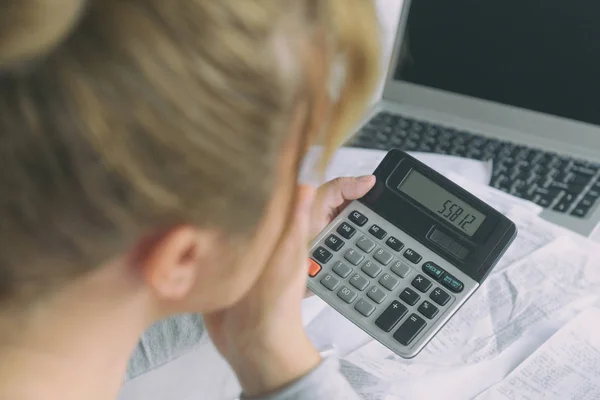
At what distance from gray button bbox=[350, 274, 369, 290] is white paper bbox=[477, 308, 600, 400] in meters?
0.11

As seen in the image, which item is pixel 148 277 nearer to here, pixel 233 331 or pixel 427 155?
pixel 233 331

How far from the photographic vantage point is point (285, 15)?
0.23 metres

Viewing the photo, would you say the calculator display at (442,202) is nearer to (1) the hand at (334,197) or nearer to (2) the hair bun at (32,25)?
(1) the hand at (334,197)

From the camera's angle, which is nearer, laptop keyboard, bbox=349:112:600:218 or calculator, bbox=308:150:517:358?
calculator, bbox=308:150:517:358

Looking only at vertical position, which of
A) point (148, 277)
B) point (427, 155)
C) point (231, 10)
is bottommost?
point (427, 155)

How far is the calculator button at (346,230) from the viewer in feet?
1.69

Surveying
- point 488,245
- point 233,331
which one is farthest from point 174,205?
point 488,245

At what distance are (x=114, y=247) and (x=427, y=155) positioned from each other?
460 millimetres

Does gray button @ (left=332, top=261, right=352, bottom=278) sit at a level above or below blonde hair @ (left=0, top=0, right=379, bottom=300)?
below

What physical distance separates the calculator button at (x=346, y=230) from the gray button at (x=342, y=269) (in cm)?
2

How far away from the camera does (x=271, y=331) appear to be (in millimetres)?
394

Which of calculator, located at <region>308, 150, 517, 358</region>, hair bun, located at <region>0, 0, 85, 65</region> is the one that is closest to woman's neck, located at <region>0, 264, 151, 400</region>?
hair bun, located at <region>0, 0, 85, 65</region>

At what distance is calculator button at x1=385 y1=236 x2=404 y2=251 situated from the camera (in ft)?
1.65

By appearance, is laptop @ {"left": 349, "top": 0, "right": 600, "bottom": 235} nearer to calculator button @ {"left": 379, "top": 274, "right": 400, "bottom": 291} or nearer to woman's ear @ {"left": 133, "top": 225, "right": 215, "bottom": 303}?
calculator button @ {"left": 379, "top": 274, "right": 400, "bottom": 291}
